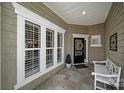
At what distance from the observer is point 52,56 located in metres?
4.58

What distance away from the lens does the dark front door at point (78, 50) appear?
6975 millimetres

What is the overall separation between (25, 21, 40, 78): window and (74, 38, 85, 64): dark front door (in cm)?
402

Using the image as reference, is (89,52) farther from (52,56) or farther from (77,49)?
(52,56)

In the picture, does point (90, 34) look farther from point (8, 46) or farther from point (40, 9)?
point (8, 46)

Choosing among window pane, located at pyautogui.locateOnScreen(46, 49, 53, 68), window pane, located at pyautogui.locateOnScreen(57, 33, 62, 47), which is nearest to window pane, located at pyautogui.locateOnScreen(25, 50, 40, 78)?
window pane, located at pyautogui.locateOnScreen(46, 49, 53, 68)

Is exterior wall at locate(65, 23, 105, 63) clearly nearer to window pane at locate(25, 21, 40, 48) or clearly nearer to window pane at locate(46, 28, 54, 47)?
window pane at locate(46, 28, 54, 47)

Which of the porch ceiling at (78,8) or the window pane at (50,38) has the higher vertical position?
the porch ceiling at (78,8)

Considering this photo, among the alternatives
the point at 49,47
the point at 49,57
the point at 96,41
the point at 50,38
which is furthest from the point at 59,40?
the point at 96,41

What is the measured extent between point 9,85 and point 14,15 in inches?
62.5

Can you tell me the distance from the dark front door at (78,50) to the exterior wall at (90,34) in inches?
19.5

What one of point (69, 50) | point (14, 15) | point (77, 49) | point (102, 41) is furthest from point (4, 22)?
point (102, 41)

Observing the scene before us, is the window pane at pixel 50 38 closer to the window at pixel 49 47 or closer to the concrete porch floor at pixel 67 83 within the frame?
the window at pixel 49 47

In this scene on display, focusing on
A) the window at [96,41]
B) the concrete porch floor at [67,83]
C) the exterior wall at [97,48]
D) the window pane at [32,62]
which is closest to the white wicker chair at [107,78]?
the concrete porch floor at [67,83]

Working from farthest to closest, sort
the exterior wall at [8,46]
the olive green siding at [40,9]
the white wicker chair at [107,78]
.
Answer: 1. the olive green siding at [40,9]
2. the white wicker chair at [107,78]
3. the exterior wall at [8,46]
